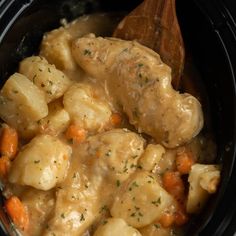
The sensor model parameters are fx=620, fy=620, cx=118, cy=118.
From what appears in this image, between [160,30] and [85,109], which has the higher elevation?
[160,30]

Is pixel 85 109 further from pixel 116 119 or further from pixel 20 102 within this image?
pixel 20 102

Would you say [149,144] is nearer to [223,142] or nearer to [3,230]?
[223,142]

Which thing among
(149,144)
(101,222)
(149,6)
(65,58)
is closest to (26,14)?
(65,58)

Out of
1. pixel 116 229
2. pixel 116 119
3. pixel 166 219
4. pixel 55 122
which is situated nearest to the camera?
pixel 116 229

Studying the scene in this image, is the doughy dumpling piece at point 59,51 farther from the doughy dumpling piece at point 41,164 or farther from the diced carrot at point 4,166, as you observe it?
the diced carrot at point 4,166

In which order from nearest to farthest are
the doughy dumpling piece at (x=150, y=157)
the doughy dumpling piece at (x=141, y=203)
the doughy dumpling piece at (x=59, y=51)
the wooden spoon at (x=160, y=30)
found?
the doughy dumpling piece at (x=141, y=203)
the doughy dumpling piece at (x=150, y=157)
the wooden spoon at (x=160, y=30)
the doughy dumpling piece at (x=59, y=51)

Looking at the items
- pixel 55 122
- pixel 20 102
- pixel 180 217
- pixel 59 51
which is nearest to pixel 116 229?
pixel 180 217

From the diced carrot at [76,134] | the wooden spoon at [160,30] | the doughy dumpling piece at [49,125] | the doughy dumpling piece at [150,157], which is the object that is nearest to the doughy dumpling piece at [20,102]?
the doughy dumpling piece at [49,125]

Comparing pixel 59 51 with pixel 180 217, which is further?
pixel 59 51
